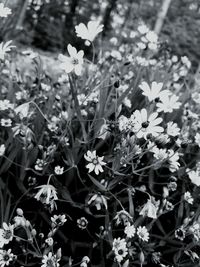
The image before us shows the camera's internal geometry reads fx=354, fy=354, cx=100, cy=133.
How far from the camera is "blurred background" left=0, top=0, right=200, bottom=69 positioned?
24.8 feet

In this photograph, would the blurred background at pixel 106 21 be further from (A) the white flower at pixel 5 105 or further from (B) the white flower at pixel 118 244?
(B) the white flower at pixel 118 244

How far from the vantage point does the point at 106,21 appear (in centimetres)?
798

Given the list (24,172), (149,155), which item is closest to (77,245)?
(24,172)

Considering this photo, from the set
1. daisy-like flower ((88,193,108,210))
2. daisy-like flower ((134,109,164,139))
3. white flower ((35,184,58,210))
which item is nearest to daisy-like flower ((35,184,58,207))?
white flower ((35,184,58,210))

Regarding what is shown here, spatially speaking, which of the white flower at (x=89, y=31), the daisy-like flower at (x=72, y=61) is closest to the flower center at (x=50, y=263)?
the daisy-like flower at (x=72, y=61)

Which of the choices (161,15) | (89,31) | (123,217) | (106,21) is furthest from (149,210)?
(161,15)

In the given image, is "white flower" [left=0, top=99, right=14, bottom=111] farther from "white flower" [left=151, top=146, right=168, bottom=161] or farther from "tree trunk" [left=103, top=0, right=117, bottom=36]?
"tree trunk" [left=103, top=0, right=117, bottom=36]

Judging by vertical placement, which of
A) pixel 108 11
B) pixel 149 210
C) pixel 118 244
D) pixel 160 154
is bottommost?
pixel 108 11

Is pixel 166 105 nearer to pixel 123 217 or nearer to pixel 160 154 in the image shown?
pixel 160 154

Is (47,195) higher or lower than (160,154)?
lower

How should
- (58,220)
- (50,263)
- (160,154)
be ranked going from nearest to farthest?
(50,263), (58,220), (160,154)

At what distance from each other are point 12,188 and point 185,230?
0.73 meters

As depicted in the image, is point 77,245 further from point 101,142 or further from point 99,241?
point 101,142

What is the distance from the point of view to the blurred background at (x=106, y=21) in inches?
298
